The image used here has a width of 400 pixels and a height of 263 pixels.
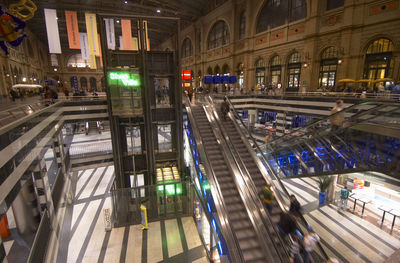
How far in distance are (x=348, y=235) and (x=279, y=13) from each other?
2433cm

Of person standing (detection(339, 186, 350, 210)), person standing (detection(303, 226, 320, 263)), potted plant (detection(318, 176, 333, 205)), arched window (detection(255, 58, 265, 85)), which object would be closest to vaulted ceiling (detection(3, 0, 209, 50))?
arched window (detection(255, 58, 265, 85))

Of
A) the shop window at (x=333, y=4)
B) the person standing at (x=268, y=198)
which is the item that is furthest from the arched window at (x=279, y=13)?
the person standing at (x=268, y=198)

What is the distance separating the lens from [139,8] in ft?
118

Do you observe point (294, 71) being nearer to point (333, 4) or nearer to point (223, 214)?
point (333, 4)

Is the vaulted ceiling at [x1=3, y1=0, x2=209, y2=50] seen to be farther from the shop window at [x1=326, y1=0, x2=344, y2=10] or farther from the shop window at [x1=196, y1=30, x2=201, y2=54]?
the shop window at [x1=326, y1=0, x2=344, y2=10]

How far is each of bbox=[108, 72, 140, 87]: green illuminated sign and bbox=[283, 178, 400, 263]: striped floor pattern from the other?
12.9 metres

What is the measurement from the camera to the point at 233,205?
8039 mm

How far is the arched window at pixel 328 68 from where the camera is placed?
68.1ft

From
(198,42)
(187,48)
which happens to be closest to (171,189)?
(198,42)

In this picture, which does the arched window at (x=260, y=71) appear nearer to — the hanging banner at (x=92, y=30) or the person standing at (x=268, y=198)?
the hanging banner at (x=92, y=30)

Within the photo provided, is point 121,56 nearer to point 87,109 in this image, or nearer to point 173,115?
point 173,115

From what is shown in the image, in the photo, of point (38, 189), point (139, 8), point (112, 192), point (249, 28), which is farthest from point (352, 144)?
point (139, 8)

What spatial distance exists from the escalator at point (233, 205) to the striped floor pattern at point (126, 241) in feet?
11.2

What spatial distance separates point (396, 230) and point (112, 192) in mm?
15050
